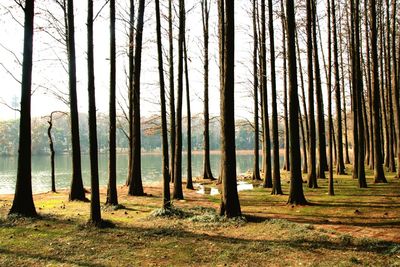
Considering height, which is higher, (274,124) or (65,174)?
(274,124)

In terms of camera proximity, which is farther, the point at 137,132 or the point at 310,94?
the point at 137,132

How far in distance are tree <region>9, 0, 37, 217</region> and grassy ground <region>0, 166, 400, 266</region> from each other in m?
0.58

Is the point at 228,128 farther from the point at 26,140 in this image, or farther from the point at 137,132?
the point at 137,132

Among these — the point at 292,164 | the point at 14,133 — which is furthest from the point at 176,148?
the point at 14,133

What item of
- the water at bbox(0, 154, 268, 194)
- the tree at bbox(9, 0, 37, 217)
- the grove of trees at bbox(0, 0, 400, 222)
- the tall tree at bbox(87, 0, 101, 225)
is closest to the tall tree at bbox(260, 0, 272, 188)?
the grove of trees at bbox(0, 0, 400, 222)

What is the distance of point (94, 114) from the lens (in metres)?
8.62

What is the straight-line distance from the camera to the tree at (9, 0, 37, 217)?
937 cm

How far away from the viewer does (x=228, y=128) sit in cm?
873

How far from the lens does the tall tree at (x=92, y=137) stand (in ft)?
27.2

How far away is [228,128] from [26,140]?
5.61m

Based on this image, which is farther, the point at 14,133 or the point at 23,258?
the point at 14,133

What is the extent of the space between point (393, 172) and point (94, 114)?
18277 mm

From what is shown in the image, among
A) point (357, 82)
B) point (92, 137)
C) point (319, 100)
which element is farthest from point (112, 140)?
point (319, 100)

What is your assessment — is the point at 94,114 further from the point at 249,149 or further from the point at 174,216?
the point at 249,149
